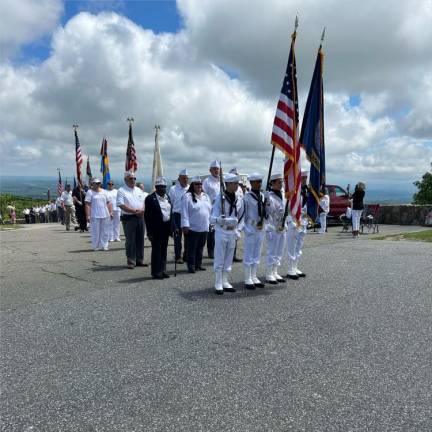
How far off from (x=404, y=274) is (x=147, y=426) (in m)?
6.37

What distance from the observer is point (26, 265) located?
10.2m

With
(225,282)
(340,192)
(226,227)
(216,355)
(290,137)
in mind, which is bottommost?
(216,355)

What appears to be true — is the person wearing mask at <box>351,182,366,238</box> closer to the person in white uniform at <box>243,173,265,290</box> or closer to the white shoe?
the person in white uniform at <box>243,173,265,290</box>

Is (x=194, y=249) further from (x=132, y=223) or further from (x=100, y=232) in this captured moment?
(x=100, y=232)

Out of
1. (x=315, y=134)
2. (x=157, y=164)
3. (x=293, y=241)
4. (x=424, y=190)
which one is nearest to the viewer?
(x=293, y=241)

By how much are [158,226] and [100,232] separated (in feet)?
15.3

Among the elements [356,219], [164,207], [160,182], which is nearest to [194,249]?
[164,207]

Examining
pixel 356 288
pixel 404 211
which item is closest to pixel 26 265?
pixel 356 288

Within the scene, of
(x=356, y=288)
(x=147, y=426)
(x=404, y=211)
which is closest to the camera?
(x=147, y=426)

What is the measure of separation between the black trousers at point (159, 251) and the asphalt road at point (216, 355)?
432mm

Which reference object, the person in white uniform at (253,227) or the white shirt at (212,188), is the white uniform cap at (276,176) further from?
the white shirt at (212,188)

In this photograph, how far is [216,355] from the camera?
4297mm

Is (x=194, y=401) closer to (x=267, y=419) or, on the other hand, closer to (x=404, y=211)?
(x=267, y=419)

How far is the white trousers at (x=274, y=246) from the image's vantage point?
299 inches
